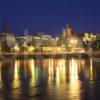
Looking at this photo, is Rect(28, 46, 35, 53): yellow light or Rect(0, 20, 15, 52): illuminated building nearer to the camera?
Rect(0, 20, 15, 52): illuminated building

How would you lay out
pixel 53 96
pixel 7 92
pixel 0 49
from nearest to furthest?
pixel 53 96 → pixel 7 92 → pixel 0 49

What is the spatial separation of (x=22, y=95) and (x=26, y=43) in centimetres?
17926

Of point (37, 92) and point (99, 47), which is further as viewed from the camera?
point (99, 47)

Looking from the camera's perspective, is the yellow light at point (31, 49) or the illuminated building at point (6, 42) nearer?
the illuminated building at point (6, 42)

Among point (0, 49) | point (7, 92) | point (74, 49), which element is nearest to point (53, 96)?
point (7, 92)

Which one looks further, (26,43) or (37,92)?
(26,43)

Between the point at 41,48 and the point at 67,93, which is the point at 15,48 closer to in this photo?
the point at 41,48

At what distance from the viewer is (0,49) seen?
522 feet

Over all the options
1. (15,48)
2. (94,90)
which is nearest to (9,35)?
(15,48)

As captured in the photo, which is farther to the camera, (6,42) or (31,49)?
(31,49)

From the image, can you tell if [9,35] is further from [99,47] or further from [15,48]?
[99,47]

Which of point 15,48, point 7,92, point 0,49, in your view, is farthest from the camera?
point 15,48

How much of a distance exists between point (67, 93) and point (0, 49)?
141 meters

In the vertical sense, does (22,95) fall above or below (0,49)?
below
